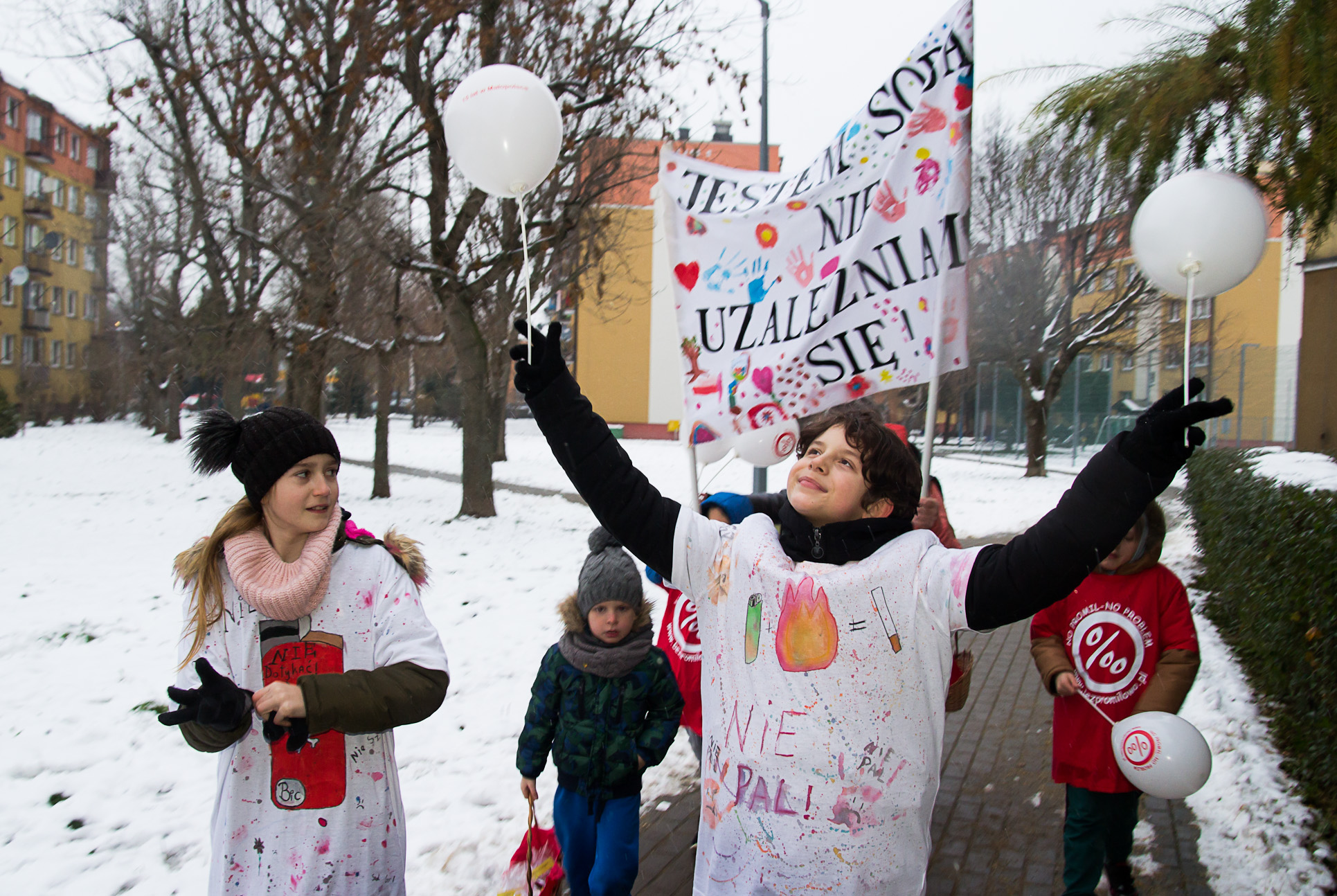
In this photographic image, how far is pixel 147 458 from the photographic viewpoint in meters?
24.3

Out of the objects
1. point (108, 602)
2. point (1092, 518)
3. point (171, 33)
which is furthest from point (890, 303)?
point (171, 33)

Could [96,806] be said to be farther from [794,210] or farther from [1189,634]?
[1189,634]

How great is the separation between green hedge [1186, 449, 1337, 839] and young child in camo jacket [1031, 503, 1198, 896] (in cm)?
76

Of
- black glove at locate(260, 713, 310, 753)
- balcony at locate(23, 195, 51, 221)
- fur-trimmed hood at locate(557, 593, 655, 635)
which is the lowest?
fur-trimmed hood at locate(557, 593, 655, 635)

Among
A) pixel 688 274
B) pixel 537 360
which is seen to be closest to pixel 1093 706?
pixel 688 274

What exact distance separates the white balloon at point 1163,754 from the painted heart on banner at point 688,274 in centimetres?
205

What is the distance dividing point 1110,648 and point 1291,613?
1534mm

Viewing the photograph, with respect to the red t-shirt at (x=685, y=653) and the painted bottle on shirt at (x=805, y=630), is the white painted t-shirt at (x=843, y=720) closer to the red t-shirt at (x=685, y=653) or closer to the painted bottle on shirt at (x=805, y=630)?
the painted bottle on shirt at (x=805, y=630)

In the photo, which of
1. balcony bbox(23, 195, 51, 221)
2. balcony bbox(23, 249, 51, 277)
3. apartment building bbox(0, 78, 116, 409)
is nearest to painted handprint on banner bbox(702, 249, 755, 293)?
apartment building bbox(0, 78, 116, 409)

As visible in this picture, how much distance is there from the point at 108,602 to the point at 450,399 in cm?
4376

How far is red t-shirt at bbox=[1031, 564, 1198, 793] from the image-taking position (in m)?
3.15

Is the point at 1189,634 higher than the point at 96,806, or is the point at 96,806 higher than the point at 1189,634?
the point at 1189,634

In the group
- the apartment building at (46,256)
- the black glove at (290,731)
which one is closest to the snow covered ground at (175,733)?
the black glove at (290,731)

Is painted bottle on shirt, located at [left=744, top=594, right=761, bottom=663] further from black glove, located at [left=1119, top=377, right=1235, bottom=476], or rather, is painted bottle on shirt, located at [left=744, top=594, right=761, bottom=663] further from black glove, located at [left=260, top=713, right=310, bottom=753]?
black glove, located at [left=260, top=713, right=310, bottom=753]
